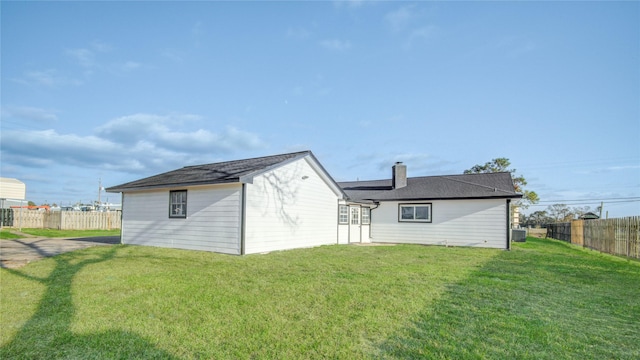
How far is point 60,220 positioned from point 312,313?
27.0 metres

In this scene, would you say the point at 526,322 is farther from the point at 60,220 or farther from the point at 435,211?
the point at 60,220

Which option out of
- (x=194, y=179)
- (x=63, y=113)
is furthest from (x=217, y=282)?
(x=63, y=113)

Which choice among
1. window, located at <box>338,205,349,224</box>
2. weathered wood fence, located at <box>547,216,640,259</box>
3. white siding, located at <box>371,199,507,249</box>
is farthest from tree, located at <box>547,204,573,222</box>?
window, located at <box>338,205,349,224</box>

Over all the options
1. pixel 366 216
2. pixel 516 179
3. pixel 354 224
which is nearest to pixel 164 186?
pixel 354 224

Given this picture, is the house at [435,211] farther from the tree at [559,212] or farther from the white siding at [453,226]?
the tree at [559,212]

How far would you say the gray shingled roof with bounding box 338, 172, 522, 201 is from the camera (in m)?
15.8

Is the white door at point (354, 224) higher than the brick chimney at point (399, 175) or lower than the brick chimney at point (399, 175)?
lower

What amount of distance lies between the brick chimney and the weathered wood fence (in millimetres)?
9288

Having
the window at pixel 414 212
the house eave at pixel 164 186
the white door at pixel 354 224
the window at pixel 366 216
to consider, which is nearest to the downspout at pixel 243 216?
the house eave at pixel 164 186

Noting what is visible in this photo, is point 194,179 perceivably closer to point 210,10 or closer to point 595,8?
point 210,10

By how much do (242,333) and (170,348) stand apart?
0.76 m

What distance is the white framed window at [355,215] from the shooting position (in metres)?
17.3

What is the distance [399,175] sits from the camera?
19141 millimetres

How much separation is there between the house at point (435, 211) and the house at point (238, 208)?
2.98 metres
